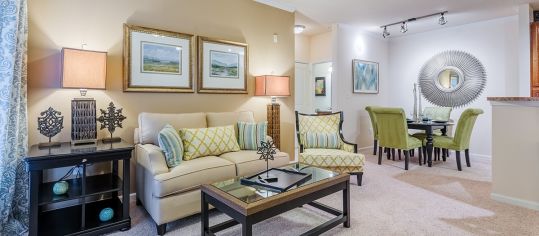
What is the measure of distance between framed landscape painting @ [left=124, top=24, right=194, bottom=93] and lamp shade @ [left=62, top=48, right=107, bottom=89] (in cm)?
45

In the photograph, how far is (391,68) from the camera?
6.13 m

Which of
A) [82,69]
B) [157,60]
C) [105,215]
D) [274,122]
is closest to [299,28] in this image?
[274,122]

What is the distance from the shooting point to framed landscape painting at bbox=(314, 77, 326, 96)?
625 cm

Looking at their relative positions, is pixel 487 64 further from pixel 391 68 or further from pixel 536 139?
pixel 536 139

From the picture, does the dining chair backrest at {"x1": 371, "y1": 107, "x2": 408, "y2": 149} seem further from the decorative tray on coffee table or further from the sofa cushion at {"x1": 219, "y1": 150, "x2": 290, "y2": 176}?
the decorative tray on coffee table

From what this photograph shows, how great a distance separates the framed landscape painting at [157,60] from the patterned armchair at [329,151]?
152 centimetres

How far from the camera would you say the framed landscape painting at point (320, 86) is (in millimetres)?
6251

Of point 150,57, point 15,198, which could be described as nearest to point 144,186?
point 15,198

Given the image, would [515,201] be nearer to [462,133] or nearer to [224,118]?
[462,133]

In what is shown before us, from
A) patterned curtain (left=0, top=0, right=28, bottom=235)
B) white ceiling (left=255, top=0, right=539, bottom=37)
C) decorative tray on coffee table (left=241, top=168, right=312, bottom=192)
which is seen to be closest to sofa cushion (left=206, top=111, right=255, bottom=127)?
decorative tray on coffee table (left=241, top=168, right=312, bottom=192)

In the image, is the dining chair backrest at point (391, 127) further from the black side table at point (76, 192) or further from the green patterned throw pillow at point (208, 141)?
the black side table at point (76, 192)

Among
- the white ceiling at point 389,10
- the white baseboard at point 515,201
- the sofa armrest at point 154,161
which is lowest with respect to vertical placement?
the white baseboard at point 515,201

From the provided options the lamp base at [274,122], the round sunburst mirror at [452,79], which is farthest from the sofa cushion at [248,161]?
the round sunburst mirror at [452,79]

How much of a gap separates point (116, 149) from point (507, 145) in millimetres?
3618
